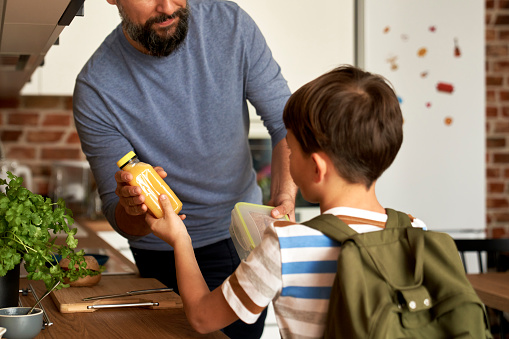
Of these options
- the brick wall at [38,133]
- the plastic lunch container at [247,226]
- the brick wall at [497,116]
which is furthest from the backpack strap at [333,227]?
the brick wall at [497,116]

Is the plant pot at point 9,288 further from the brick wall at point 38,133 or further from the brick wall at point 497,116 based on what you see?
the brick wall at point 497,116

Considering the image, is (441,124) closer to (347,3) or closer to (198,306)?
(347,3)

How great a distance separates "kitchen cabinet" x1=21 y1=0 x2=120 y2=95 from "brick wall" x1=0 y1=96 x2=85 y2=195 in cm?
37

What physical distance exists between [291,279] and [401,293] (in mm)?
141

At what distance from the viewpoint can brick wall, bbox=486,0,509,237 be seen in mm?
3463

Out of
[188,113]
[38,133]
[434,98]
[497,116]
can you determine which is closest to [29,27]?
[188,113]

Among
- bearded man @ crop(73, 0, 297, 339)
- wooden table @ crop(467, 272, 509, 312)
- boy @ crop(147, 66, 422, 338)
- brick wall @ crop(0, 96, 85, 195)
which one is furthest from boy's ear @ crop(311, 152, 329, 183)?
brick wall @ crop(0, 96, 85, 195)

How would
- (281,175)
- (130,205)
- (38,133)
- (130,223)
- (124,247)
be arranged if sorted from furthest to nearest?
(38,133)
(124,247)
(281,175)
(130,223)
(130,205)

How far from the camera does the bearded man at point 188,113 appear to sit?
1.46m

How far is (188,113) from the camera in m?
1.50

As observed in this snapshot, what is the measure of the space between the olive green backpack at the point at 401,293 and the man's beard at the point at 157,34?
75cm

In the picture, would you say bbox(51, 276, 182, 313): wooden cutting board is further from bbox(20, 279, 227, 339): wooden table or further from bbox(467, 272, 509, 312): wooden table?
bbox(467, 272, 509, 312): wooden table

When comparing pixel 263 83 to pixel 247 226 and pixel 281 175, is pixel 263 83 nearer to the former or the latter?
pixel 281 175

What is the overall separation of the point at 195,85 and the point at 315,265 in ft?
2.54
